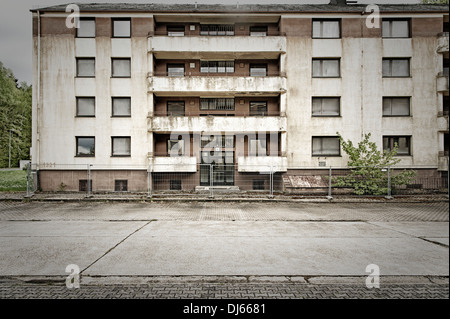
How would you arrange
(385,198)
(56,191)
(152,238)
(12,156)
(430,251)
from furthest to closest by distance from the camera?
(12,156) → (56,191) → (385,198) → (152,238) → (430,251)

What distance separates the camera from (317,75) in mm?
20016

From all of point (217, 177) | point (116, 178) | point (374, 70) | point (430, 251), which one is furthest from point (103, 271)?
point (374, 70)

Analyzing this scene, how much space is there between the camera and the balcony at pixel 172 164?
19438 mm

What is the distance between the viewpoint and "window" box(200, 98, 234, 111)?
21.6m

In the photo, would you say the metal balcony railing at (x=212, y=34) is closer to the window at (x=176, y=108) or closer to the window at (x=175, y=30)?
the window at (x=175, y=30)

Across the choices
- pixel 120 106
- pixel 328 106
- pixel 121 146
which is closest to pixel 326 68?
pixel 328 106

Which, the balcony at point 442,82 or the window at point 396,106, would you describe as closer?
the balcony at point 442,82

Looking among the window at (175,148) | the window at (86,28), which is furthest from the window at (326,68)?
the window at (86,28)

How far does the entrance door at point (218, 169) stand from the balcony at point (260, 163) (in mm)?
964

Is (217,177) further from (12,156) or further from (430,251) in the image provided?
(12,156)

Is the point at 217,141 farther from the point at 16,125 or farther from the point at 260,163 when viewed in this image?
the point at 16,125

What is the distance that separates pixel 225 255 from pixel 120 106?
1747cm

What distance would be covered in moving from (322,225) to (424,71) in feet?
58.0
